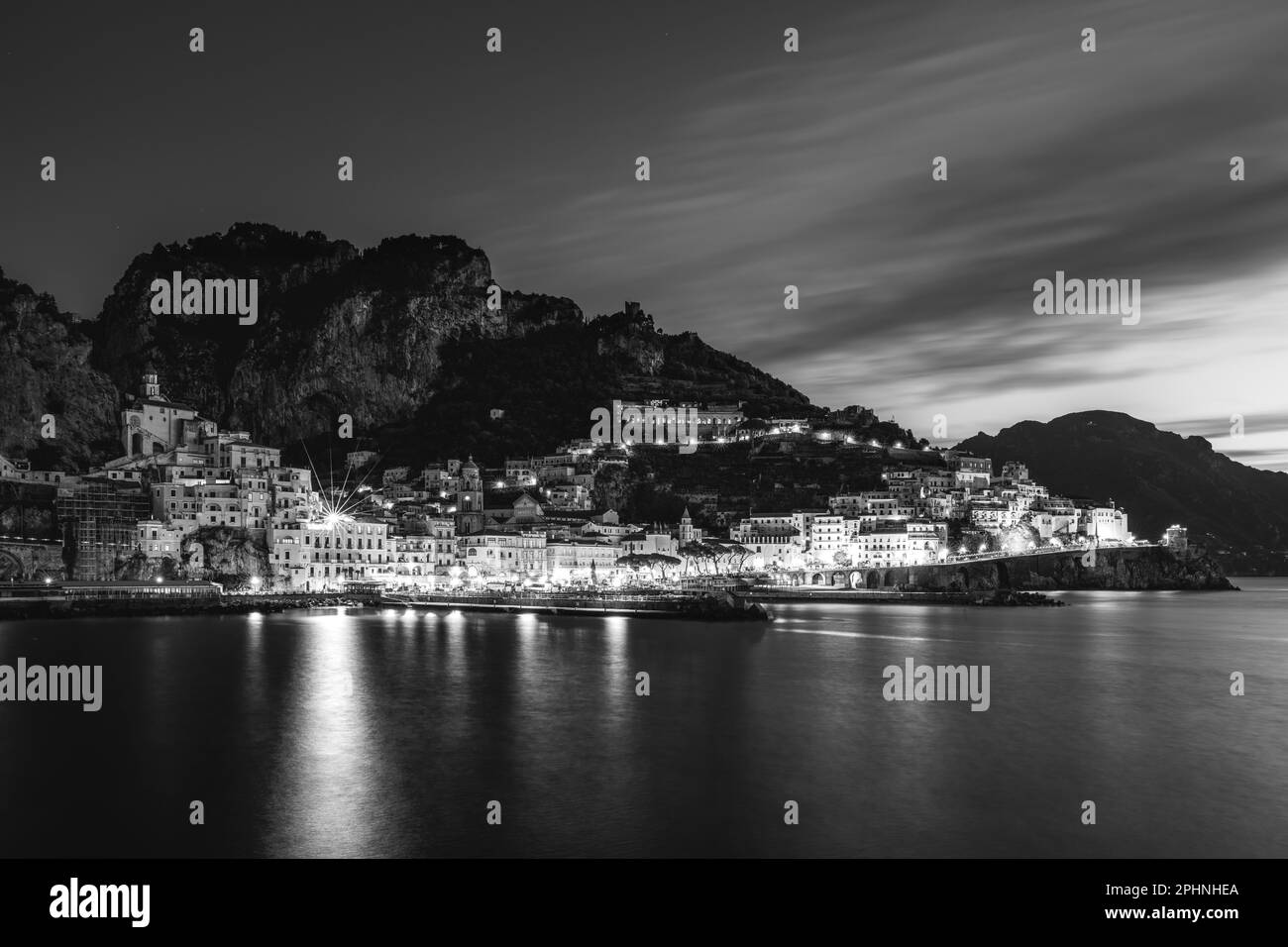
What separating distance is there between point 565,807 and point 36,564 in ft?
204

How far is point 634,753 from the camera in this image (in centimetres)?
2378

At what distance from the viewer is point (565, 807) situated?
1931 centimetres

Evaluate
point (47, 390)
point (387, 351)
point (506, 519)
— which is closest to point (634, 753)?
point (506, 519)

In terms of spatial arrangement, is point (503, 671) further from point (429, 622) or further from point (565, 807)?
point (429, 622)

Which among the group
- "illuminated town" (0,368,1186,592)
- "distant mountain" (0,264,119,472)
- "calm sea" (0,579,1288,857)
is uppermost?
"distant mountain" (0,264,119,472)

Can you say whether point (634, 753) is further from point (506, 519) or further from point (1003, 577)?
point (1003, 577)

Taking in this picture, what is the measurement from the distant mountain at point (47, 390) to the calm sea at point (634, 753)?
4587cm

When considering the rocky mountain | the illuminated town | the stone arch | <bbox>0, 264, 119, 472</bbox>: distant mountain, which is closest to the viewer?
the illuminated town

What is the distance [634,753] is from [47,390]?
276 ft

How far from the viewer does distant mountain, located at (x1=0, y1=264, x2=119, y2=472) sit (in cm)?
8394

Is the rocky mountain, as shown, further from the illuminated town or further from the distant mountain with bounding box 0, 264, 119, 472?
the distant mountain with bounding box 0, 264, 119, 472

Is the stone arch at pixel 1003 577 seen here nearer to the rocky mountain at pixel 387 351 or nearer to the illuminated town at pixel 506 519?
the illuminated town at pixel 506 519

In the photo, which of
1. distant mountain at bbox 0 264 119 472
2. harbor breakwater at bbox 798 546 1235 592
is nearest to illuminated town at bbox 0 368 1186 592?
harbor breakwater at bbox 798 546 1235 592

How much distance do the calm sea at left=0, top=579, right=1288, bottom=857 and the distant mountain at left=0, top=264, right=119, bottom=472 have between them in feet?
Result: 151
